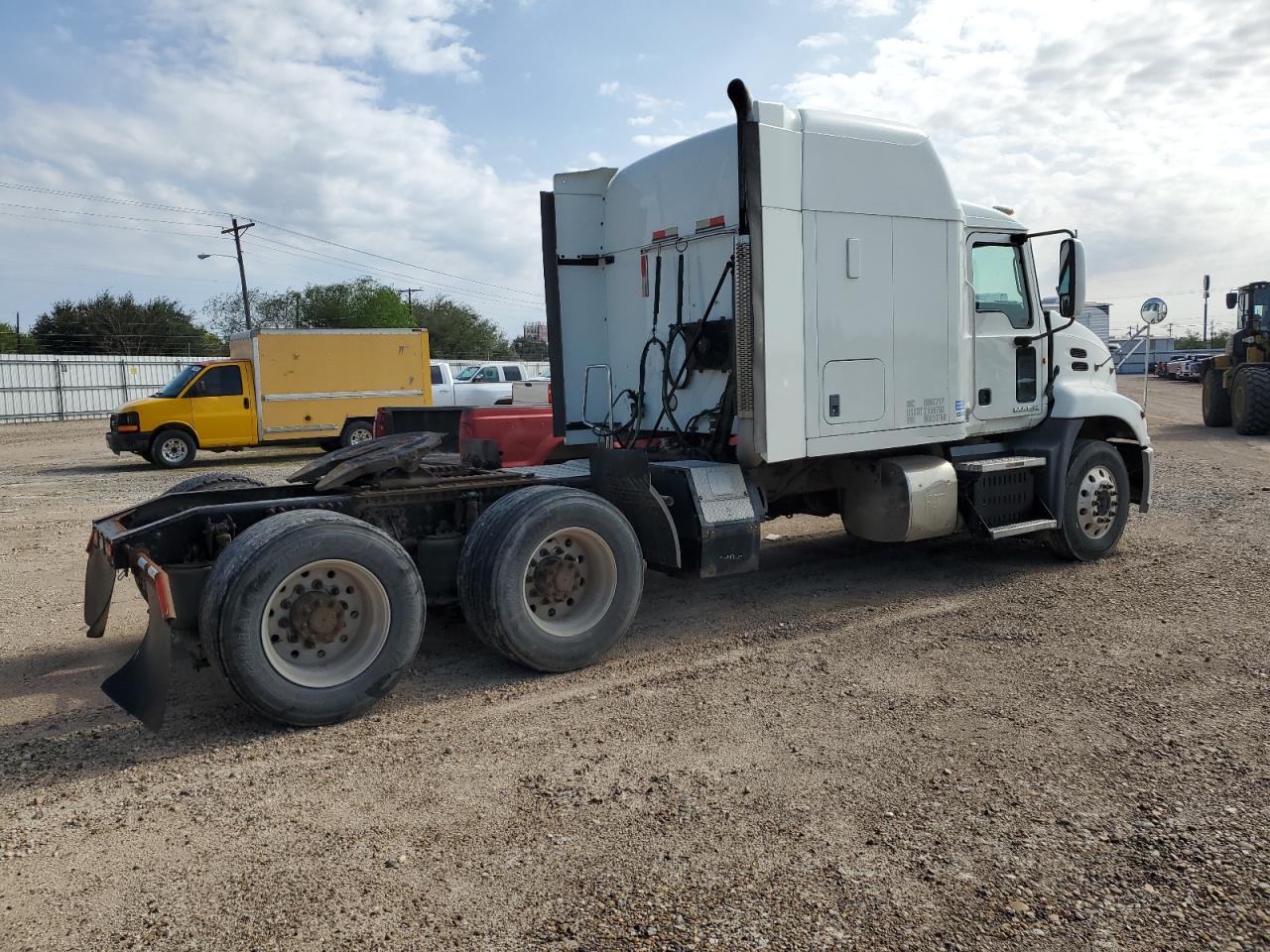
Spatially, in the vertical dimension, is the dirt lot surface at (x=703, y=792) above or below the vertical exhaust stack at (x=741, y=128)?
below

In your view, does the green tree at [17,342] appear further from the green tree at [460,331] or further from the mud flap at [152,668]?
the mud flap at [152,668]

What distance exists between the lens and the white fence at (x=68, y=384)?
118ft

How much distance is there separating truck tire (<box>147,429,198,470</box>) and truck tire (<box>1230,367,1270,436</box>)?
21.6 metres

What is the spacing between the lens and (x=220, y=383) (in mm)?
19375

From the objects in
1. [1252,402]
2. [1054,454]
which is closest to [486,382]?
[1252,402]

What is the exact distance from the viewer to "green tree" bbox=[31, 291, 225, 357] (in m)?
57.7

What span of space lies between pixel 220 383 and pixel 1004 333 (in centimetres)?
1612

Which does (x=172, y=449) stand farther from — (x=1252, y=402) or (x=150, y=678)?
(x=1252, y=402)

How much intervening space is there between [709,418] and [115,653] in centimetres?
425

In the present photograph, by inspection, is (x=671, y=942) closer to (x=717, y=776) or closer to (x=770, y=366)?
(x=717, y=776)

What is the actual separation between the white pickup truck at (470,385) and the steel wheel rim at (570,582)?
1688 centimetres

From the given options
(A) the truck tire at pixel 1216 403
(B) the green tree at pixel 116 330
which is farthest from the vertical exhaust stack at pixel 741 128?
(B) the green tree at pixel 116 330

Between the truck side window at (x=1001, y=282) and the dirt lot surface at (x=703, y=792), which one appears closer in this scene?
the dirt lot surface at (x=703, y=792)

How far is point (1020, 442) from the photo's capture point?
326 inches
